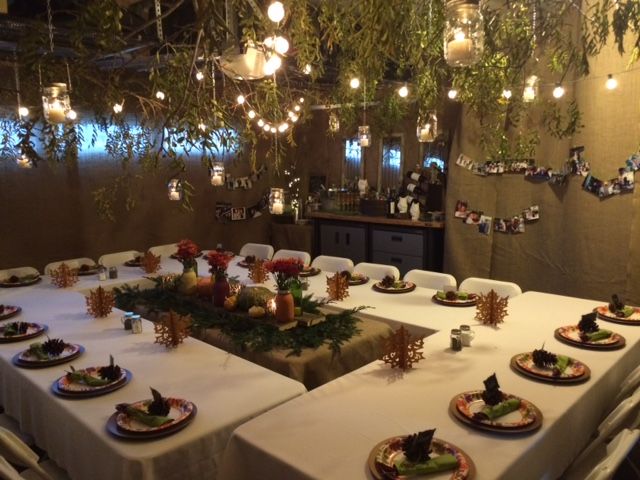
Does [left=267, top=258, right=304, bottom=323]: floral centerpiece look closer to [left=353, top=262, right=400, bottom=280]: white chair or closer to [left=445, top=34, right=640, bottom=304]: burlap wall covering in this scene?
[left=353, top=262, right=400, bottom=280]: white chair

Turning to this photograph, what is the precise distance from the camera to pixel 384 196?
20.3ft

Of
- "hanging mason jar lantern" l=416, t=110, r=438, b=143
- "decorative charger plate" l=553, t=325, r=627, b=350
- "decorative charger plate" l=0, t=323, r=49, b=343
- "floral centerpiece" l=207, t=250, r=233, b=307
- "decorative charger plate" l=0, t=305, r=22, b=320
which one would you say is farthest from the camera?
"hanging mason jar lantern" l=416, t=110, r=438, b=143

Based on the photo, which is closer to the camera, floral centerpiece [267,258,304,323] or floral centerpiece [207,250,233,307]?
floral centerpiece [267,258,304,323]

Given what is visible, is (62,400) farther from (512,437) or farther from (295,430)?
(512,437)

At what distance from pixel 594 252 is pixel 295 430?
3.59m

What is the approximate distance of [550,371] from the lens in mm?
1983

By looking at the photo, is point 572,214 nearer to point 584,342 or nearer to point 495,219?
point 495,219

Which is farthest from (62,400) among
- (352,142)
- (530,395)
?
(352,142)

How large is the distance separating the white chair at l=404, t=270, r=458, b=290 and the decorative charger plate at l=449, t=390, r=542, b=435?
180 cm

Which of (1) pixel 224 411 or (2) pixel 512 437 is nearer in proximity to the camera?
(2) pixel 512 437

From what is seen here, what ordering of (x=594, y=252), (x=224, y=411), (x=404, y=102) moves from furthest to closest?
(x=404, y=102) < (x=594, y=252) < (x=224, y=411)

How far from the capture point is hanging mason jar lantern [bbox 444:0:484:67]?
6.14ft

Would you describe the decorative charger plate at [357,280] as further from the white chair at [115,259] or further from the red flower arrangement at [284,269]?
the white chair at [115,259]

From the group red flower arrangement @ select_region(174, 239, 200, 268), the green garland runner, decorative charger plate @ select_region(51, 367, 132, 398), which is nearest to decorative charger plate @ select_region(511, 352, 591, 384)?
the green garland runner
